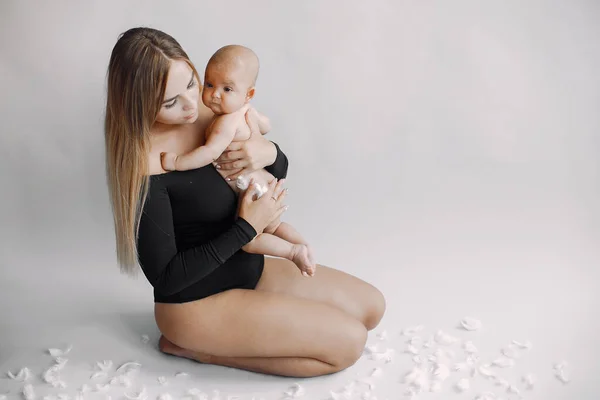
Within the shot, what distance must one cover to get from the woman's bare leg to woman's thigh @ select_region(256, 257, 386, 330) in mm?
197

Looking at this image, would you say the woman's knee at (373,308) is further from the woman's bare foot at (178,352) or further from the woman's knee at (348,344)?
the woman's bare foot at (178,352)

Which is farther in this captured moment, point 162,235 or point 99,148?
point 99,148

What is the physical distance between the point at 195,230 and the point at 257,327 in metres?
0.42

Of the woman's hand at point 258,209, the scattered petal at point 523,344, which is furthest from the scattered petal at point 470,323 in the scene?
the woman's hand at point 258,209

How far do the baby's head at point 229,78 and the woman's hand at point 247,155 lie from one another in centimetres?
15

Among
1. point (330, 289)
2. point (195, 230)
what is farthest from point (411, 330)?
point (195, 230)

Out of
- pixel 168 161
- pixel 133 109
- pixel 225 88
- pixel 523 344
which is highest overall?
pixel 225 88

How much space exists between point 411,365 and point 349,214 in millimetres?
1235

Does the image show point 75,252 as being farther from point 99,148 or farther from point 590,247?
point 590,247

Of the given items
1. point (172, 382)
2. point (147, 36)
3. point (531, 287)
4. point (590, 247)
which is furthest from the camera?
point (590, 247)

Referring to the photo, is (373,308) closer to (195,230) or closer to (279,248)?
(279,248)

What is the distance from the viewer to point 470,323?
12.0 ft

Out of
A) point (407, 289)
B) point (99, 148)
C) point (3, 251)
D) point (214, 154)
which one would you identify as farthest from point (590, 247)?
point (3, 251)

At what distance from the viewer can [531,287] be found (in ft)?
13.0
